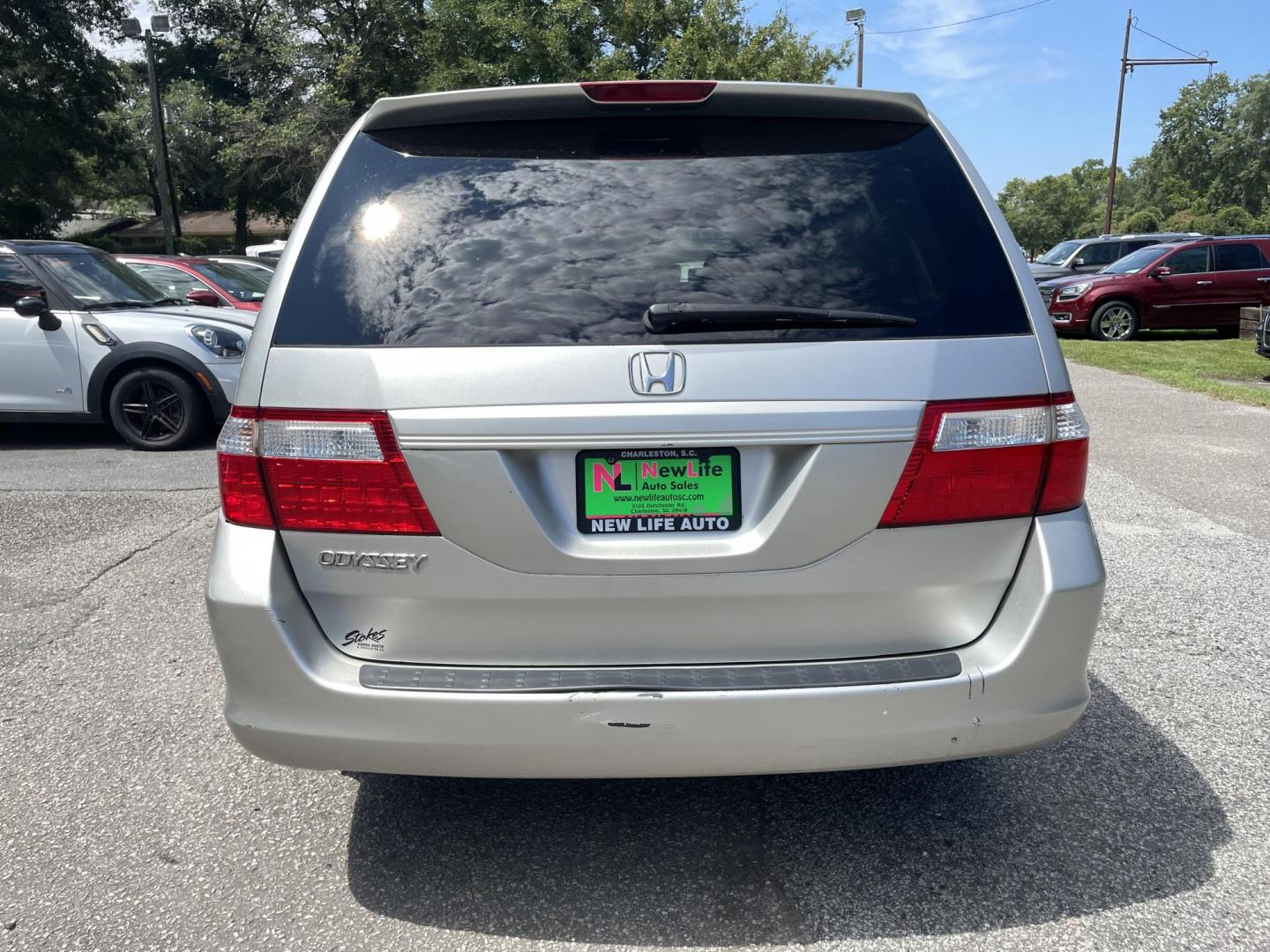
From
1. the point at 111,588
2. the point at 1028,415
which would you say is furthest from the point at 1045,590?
the point at 111,588

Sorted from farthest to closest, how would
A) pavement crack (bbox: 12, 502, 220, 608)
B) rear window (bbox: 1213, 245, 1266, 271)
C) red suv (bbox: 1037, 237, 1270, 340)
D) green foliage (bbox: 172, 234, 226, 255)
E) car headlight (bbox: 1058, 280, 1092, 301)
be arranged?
green foliage (bbox: 172, 234, 226, 255) → rear window (bbox: 1213, 245, 1266, 271) → car headlight (bbox: 1058, 280, 1092, 301) → red suv (bbox: 1037, 237, 1270, 340) → pavement crack (bbox: 12, 502, 220, 608)

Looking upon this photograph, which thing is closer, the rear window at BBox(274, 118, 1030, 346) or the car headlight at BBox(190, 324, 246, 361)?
the rear window at BBox(274, 118, 1030, 346)

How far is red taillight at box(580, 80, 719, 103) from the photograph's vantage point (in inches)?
98.8

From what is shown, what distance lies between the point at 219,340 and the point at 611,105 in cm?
689

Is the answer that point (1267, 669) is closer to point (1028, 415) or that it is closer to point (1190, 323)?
point (1028, 415)

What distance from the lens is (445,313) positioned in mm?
2305

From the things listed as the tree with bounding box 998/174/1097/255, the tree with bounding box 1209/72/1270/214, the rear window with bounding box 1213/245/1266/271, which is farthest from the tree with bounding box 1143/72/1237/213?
the rear window with bounding box 1213/245/1266/271

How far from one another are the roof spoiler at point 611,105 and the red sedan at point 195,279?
394 inches

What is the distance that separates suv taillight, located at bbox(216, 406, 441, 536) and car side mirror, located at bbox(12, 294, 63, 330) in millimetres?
7113

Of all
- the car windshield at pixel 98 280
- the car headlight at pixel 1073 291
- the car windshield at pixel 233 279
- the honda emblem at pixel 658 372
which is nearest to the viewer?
the honda emblem at pixel 658 372

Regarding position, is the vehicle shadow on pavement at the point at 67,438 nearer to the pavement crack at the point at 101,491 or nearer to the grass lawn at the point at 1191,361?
the pavement crack at the point at 101,491

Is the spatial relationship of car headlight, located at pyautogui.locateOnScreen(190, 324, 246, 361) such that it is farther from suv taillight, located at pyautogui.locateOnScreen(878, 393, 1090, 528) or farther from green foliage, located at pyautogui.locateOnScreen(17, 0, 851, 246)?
green foliage, located at pyautogui.locateOnScreen(17, 0, 851, 246)

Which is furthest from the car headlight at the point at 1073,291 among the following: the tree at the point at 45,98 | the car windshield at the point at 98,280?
the tree at the point at 45,98

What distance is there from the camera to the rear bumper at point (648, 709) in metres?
2.25
